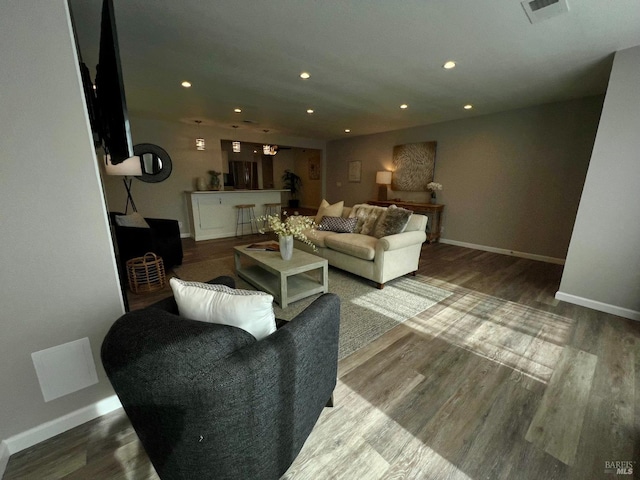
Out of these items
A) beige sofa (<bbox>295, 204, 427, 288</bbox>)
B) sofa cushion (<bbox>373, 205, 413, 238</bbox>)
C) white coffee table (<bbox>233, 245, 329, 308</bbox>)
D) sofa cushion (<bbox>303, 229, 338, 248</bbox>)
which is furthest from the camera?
sofa cushion (<bbox>303, 229, 338, 248</bbox>)

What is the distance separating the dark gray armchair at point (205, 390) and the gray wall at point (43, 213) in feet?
2.36

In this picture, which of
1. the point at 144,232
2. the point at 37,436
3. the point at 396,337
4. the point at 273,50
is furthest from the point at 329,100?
the point at 37,436

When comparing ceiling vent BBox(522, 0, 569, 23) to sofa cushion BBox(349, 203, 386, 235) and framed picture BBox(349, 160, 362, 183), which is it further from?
framed picture BBox(349, 160, 362, 183)

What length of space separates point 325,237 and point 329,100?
6.88 feet

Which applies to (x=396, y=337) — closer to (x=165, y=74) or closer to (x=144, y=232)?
(x=144, y=232)

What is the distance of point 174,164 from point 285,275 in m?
4.60

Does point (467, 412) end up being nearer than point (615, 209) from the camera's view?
Yes

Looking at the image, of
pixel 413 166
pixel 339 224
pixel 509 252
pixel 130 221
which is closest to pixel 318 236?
pixel 339 224

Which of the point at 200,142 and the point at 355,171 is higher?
the point at 200,142

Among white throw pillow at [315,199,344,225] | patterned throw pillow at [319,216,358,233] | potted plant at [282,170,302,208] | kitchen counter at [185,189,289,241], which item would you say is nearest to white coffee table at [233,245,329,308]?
patterned throw pillow at [319,216,358,233]

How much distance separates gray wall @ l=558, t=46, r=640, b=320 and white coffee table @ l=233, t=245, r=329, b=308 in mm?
2737

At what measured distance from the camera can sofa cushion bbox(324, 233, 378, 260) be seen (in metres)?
3.04

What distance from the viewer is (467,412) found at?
4.73ft

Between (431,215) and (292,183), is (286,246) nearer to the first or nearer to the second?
(431,215)
